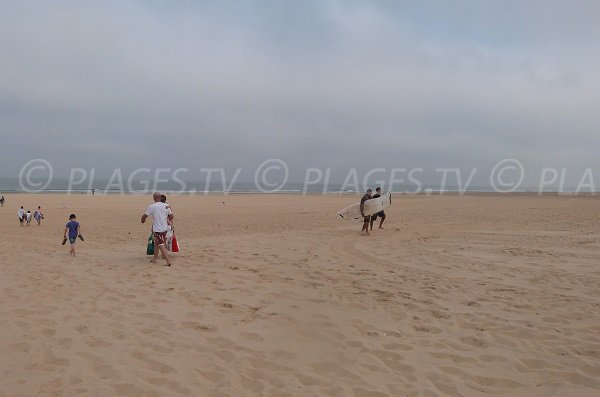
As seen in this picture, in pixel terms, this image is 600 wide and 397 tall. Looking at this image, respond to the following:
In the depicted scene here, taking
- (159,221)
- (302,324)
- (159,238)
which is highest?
(159,221)

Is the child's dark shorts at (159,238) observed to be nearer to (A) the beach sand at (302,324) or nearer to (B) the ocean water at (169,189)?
(A) the beach sand at (302,324)

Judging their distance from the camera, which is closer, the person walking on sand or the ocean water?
the person walking on sand

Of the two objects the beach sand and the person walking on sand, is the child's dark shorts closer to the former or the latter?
the person walking on sand

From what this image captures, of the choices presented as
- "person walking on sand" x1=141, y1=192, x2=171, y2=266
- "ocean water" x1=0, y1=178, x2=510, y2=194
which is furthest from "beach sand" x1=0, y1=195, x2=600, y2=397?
"ocean water" x1=0, y1=178, x2=510, y2=194

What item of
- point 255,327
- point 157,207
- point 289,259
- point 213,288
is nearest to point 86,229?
point 157,207

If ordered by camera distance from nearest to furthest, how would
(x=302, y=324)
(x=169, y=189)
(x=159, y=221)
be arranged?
1. (x=302, y=324)
2. (x=159, y=221)
3. (x=169, y=189)

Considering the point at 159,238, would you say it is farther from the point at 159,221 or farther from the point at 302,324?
the point at 302,324

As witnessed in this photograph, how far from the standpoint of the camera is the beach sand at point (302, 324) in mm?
3789

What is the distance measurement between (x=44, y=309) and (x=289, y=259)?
15.6ft

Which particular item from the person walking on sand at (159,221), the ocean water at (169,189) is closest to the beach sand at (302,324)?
the person walking on sand at (159,221)

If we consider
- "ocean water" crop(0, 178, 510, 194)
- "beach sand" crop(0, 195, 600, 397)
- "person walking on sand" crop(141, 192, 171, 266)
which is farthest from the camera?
"ocean water" crop(0, 178, 510, 194)

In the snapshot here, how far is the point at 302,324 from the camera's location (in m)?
5.20

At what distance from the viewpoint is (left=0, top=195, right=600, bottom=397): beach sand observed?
3.79 m

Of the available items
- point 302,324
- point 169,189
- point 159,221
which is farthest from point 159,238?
point 169,189
